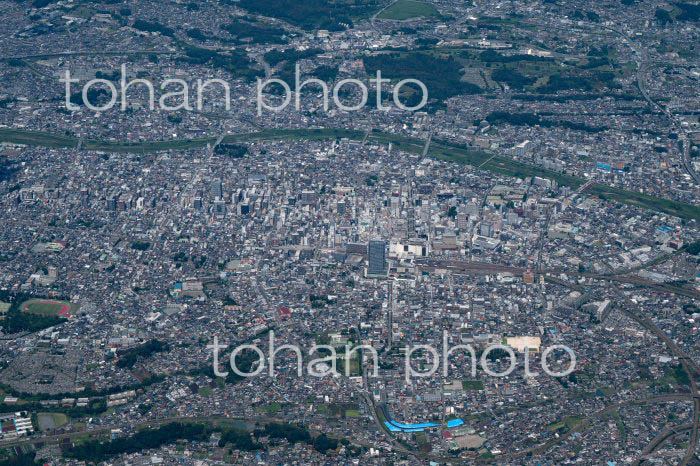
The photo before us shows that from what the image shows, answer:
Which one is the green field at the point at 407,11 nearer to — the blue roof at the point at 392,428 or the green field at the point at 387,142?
the green field at the point at 387,142

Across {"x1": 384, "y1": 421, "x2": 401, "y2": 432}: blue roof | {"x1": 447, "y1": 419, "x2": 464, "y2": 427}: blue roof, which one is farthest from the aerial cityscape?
{"x1": 447, "y1": 419, "x2": 464, "y2": 427}: blue roof

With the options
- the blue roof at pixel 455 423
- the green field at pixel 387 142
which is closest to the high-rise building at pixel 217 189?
the green field at pixel 387 142

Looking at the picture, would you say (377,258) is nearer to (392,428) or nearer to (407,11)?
(392,428)

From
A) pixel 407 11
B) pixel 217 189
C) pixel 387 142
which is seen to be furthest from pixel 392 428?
pixel 407 11

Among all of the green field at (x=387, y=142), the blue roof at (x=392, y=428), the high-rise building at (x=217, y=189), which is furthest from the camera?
the green field at (x=387, y=142)

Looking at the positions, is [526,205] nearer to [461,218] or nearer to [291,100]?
[461,218]

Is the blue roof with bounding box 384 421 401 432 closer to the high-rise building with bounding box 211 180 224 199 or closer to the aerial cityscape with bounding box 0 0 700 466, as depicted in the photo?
the aerial cityscape with bounding box 0 0 700 466

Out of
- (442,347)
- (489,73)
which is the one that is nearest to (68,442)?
(442,347)
